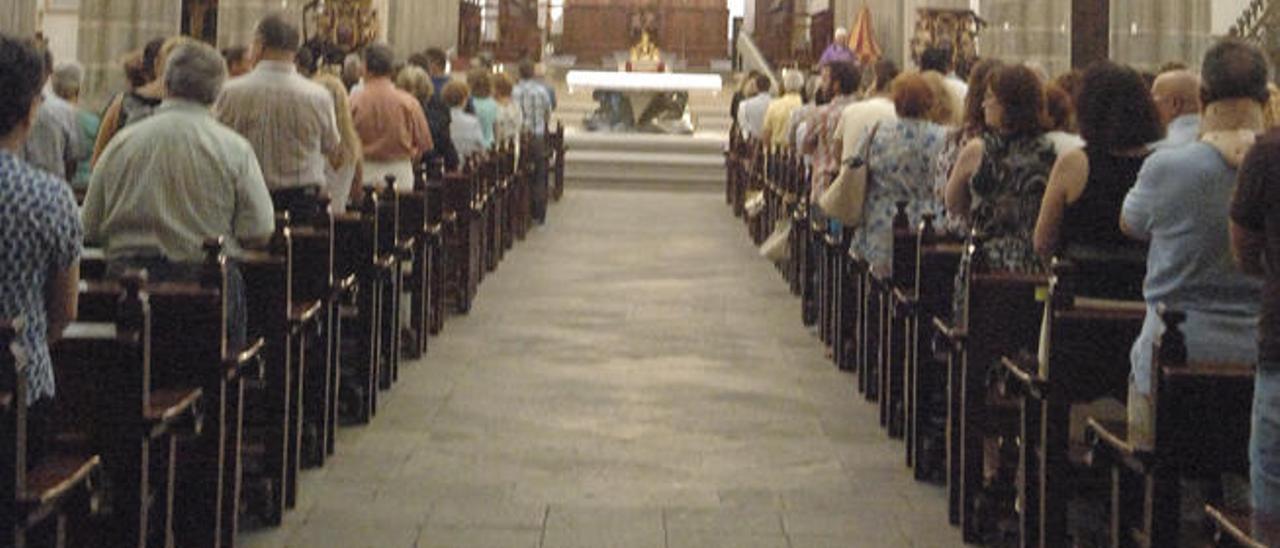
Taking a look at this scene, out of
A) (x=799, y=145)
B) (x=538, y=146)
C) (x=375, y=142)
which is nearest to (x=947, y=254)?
(x=375, y=142)

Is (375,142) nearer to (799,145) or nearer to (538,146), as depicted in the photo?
(799,145)

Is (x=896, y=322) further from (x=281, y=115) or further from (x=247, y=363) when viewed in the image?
(x=247, y=363)

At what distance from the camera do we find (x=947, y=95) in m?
8.47

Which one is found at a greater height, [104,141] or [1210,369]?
[104,141]

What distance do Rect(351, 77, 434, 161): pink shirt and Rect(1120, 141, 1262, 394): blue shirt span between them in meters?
5.93

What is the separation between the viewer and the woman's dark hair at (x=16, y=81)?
3.82 m

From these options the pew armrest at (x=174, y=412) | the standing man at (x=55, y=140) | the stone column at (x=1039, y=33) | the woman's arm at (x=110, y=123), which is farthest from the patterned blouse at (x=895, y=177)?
the stone column at (x=1039, y=33)

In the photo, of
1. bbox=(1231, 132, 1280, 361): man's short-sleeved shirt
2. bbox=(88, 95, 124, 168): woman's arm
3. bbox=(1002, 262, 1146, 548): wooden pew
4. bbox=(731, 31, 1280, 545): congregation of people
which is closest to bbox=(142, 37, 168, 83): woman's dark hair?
bbox=(88, 95, 124, 168): woman's arm

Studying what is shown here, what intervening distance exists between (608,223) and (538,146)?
1171 mm

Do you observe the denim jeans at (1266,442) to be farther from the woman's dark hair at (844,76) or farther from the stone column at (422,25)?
the stone column at (422,25)

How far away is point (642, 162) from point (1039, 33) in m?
5.77

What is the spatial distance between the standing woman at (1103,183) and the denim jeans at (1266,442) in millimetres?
1894

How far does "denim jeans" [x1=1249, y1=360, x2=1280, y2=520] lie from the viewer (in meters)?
3.60

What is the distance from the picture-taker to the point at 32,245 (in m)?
3.91
